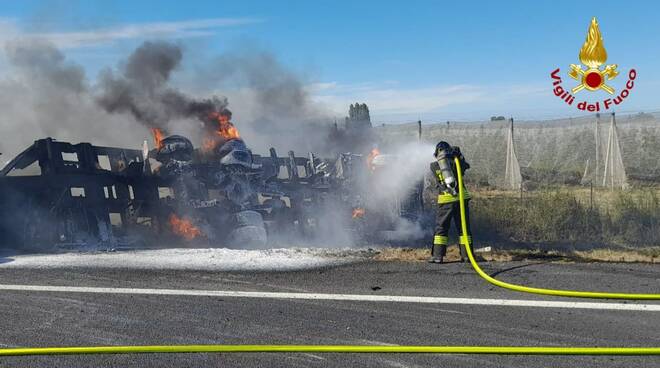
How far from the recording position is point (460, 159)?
9.01 m

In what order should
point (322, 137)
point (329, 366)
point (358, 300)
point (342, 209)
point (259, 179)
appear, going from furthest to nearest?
point (322, 137) → point (342, 209) → point (259, 179) → point (358, 300) → point (329, 366)

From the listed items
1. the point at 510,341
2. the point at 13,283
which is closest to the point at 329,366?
the point at 510,341

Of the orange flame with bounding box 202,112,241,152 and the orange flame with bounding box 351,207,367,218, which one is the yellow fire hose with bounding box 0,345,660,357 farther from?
the orange flame with bounding box 351,207,367,218

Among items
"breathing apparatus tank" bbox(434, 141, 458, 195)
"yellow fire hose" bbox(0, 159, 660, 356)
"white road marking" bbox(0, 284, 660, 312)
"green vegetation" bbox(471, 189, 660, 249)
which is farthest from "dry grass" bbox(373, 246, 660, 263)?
"yellow fire hose" bbox(0, 159, 660, 356)

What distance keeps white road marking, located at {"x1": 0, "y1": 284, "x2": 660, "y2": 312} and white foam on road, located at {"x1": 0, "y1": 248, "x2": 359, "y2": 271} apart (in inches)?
46.4

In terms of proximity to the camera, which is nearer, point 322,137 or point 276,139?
point 322,137

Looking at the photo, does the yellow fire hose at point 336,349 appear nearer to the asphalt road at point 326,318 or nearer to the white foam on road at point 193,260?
the asphalt road at point 326,318

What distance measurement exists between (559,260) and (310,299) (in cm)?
374

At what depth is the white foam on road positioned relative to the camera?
8.48 m

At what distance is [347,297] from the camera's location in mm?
6805

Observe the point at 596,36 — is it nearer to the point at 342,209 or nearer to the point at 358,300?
the point at 342,209

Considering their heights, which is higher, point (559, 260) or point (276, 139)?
point (276, 139)

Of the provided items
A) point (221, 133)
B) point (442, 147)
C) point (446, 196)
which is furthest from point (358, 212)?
point (446, 196)

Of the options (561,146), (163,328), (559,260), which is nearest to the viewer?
(163,328)
